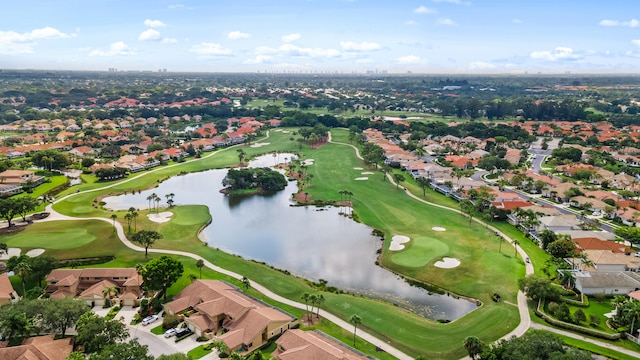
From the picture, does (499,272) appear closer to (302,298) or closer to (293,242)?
(302,298)

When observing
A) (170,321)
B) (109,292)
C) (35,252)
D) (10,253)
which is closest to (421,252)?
(170,321)

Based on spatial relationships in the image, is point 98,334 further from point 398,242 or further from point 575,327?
point 575,327

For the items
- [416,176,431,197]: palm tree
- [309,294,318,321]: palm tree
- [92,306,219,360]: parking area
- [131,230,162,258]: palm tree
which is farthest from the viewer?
[416,176,431,197]: palm tree

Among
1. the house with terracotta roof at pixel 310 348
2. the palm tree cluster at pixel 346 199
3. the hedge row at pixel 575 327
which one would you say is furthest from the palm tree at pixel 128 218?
the hedge row at pixel 575 327

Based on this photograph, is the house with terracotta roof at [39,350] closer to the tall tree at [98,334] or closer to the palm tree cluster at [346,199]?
the tall tree at [98,334]

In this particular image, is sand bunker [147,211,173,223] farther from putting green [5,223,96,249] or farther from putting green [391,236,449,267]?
putting green [391,236,449,267]

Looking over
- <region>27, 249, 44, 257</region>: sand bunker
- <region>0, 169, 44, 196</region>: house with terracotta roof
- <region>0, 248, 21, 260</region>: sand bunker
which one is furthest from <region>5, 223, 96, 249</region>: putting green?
<region>0, 169, 44, 196</region>: house with terracotta roof

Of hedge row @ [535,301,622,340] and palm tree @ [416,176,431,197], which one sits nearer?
hedge row @ [535,301,622,340]
